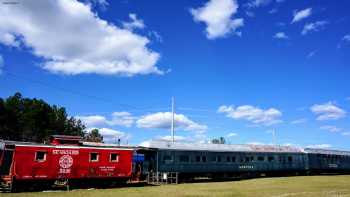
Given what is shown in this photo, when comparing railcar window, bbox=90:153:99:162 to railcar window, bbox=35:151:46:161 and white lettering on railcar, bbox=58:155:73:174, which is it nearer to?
white lettering on railcar, bbox=58:155:73:174

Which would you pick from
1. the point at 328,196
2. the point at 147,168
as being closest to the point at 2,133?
the point at 147,168

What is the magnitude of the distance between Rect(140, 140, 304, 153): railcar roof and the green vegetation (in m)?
34.5

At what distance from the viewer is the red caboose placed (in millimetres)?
22528

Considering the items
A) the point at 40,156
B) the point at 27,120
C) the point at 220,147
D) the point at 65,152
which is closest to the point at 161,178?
the point at 220,147

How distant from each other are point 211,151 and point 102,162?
13.0 meters

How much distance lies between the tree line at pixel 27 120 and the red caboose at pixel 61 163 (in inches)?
1394

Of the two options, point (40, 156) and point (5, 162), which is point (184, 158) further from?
point (5, 162)

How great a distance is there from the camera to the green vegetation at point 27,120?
5838cm

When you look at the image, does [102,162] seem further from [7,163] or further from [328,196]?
[328,196]

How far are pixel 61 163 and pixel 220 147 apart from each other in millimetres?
18084

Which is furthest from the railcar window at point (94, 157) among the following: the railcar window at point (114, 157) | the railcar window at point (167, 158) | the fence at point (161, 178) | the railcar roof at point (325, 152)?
the railcar roof at point (325, 152)

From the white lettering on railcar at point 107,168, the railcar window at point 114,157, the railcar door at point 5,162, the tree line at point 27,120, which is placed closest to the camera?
the railcar door at point 5,162

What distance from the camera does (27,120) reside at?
59.7 m

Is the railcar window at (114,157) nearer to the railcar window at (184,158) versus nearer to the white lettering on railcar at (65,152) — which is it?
the white lettering on railcar at (65,152)
